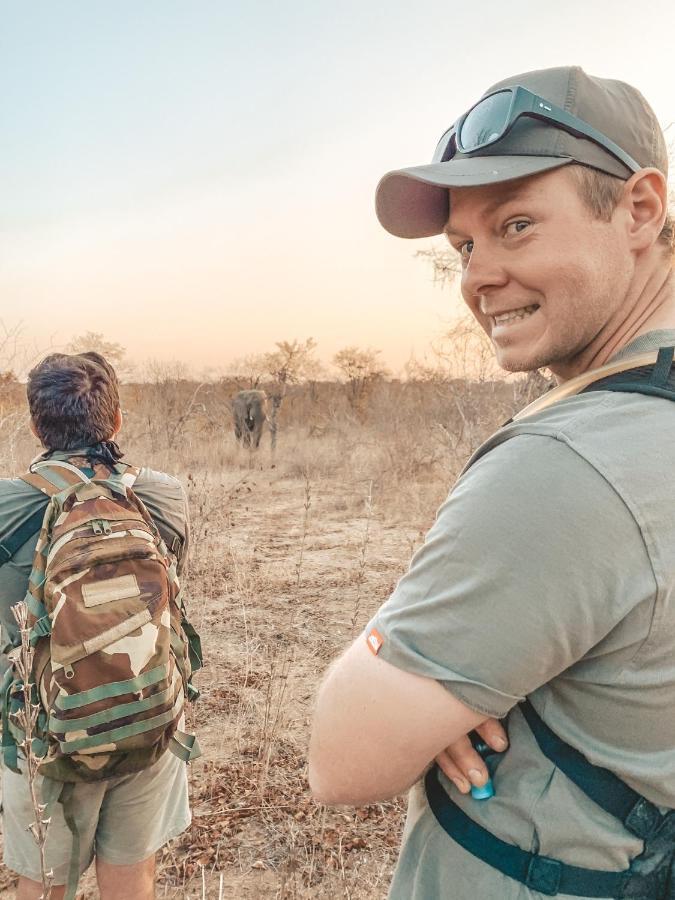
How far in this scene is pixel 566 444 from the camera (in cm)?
71

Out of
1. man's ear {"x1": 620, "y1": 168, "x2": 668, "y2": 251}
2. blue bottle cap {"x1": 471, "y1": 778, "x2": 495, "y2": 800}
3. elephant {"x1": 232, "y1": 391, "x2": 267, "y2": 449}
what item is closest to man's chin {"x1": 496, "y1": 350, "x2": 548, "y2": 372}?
man's ear {"x1": 620, "y1": 168, "x2": 668, "y2": 251}

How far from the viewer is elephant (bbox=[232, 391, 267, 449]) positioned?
19.4 m

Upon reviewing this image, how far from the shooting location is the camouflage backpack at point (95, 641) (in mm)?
1646

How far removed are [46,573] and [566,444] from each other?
4.76ft

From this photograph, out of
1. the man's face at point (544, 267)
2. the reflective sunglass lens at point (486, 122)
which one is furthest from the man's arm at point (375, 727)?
the reflective sunglass lens at point (486, 122)

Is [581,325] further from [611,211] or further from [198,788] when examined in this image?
[198,788]

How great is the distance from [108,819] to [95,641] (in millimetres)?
687

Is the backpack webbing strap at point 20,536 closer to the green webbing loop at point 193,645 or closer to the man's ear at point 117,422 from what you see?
the man's ear at point 117,422

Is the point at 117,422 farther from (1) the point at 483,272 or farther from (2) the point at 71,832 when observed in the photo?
(1) the point at 483,272

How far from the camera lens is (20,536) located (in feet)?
5.91

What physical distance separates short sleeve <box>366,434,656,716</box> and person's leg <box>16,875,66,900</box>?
5.81 ft

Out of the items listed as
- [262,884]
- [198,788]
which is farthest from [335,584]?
[262,884]

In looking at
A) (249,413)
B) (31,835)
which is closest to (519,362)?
(31,835)

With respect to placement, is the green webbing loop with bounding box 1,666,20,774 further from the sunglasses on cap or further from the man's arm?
the sunglasses on cap
